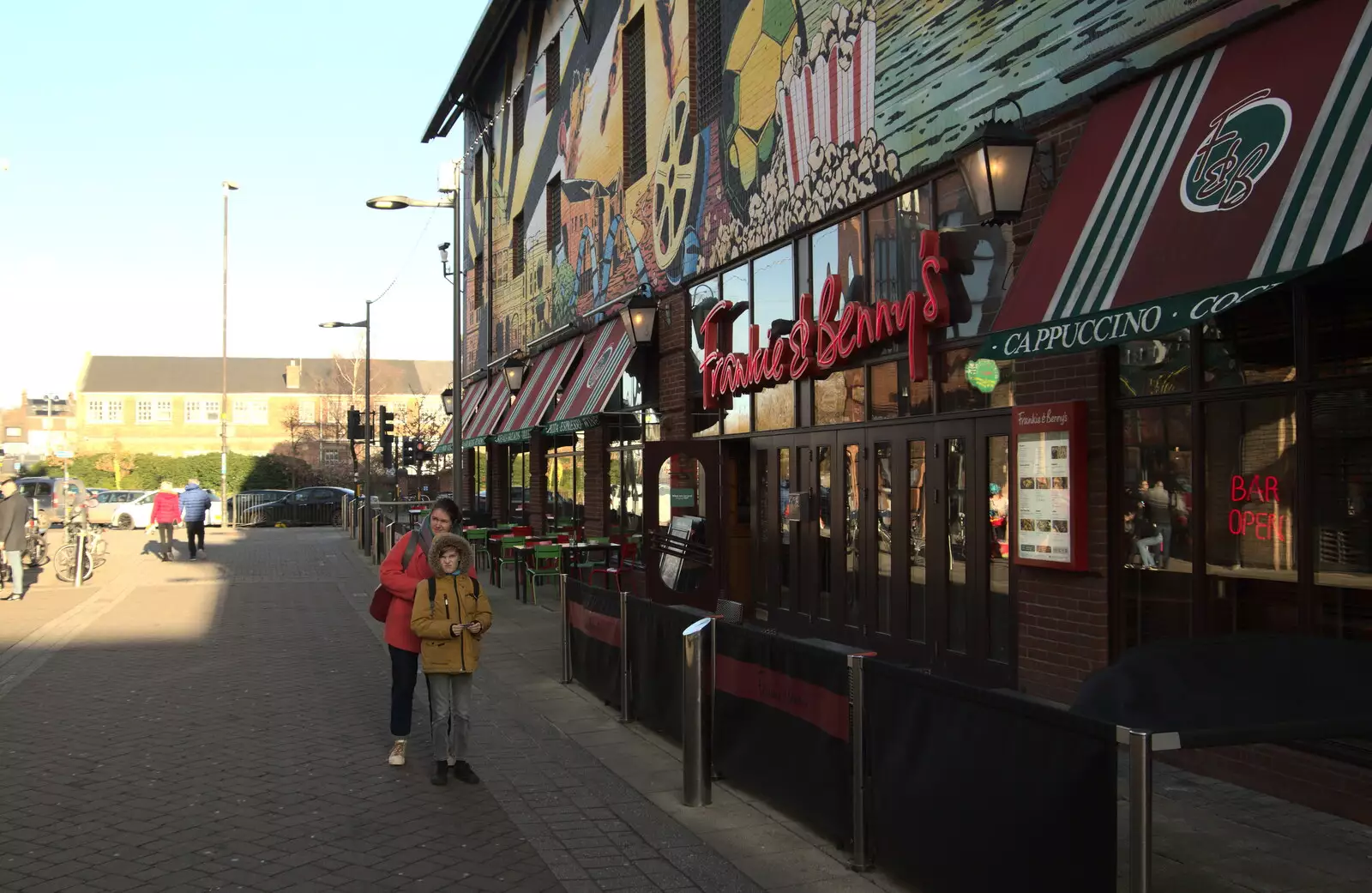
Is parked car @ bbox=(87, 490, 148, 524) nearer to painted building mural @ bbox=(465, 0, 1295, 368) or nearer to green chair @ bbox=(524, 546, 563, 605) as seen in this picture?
painted building mural @ bbox=(465, 0, 1295, 368)

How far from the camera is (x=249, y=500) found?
47.8m

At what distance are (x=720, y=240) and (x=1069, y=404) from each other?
700 cm

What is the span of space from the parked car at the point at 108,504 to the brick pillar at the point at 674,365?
32620 mm

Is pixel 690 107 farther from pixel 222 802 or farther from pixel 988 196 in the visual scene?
pixel 222 802

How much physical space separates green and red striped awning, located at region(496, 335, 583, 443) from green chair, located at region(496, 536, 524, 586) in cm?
227

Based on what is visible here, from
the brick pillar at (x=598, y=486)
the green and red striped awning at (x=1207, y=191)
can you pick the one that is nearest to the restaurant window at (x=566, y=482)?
the brick pillar at (x=598, y=486)

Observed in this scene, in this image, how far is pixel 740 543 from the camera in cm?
1384

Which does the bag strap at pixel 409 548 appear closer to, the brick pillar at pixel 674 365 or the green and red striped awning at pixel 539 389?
the brick pillar at pixel 674 365

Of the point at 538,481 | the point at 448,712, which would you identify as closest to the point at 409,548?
the point at 448,712

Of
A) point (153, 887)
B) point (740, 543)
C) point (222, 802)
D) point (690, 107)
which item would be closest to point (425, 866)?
point (153, 887)

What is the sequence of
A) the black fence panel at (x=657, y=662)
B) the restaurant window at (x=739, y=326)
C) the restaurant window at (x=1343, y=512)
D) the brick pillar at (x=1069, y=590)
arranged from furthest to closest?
the restaurant window at (x=739, y=326)
the brick pillar at (x=1069, y=590)
the black fence panel at (x=657, y=662)
the restaurant window at (x=1343, y=512)

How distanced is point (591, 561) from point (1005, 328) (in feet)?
38.1

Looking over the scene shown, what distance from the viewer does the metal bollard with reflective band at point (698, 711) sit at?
6.36 m

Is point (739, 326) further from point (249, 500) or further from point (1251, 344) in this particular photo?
point (249, 500)
